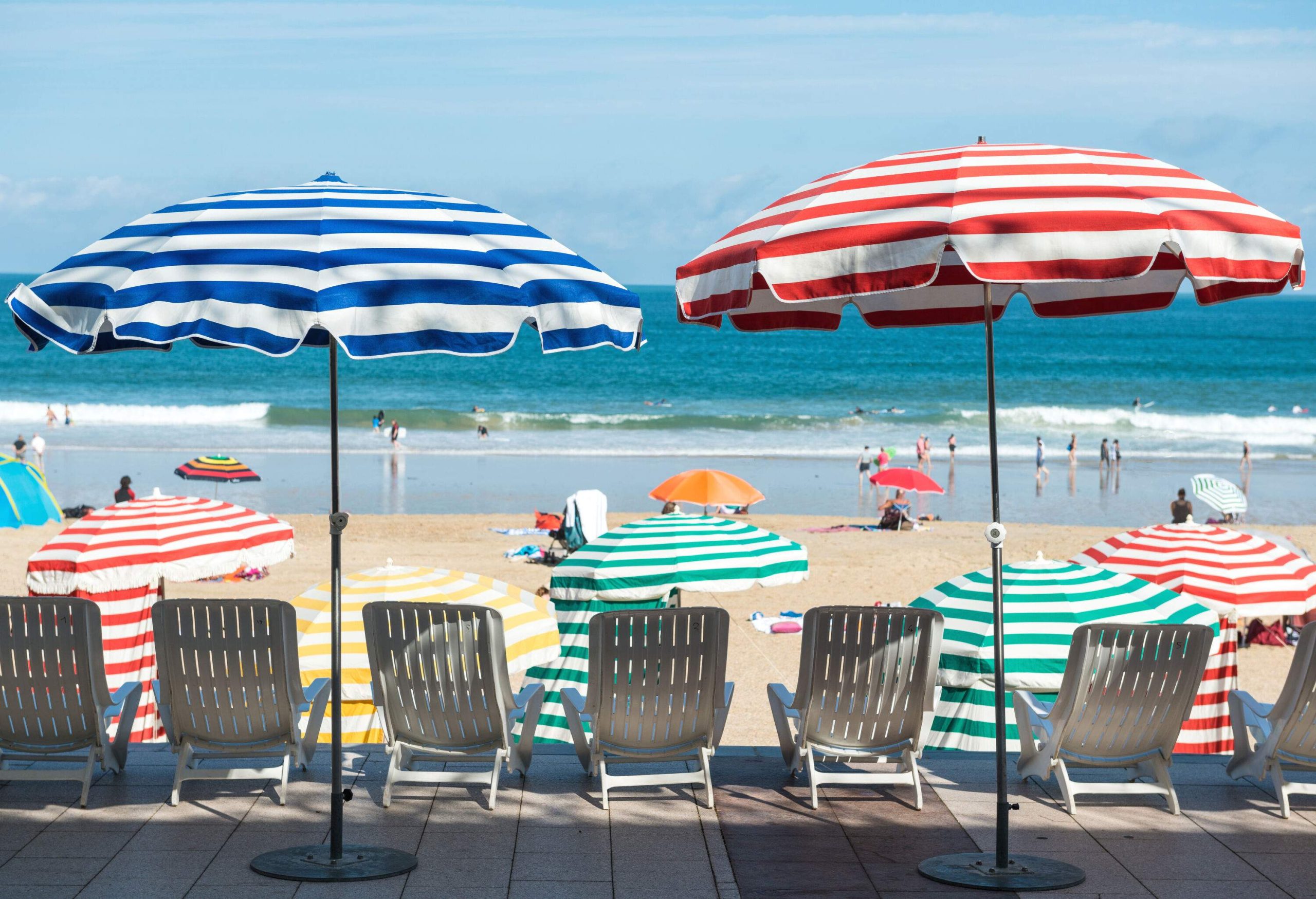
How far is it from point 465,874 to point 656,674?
113cm

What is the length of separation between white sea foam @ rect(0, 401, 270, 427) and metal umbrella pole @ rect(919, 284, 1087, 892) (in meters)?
40.0

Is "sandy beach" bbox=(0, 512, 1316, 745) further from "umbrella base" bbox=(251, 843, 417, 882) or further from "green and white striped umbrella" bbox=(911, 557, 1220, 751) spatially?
"umbrella base" bbox=(251, 843, 417, 882)

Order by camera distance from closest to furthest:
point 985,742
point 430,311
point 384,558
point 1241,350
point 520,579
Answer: point 430,311 < point 985,742 < point 520,579 < point 384,558 < point 1241,350

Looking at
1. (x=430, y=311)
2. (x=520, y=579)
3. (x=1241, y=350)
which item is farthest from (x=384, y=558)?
(x=1241, y=350)

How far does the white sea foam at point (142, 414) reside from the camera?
4209 centimetres

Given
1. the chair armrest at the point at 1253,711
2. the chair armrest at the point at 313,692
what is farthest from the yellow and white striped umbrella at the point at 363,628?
the chair armrest at the point at 1253,711

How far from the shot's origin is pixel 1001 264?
11.2 ft

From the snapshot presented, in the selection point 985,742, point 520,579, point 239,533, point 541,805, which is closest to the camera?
point 541,805

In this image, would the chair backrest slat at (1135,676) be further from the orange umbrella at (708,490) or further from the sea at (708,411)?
the sea at (708,411)

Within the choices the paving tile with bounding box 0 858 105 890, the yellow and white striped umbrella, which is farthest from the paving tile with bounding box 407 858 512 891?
the yellow and white striped umbrella

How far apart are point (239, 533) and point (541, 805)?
387 cm

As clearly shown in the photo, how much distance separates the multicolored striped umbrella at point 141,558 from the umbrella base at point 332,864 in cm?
366

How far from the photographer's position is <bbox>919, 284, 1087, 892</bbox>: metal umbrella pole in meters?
4.23

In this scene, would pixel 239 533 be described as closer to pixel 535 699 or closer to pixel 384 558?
pixel 535 699
